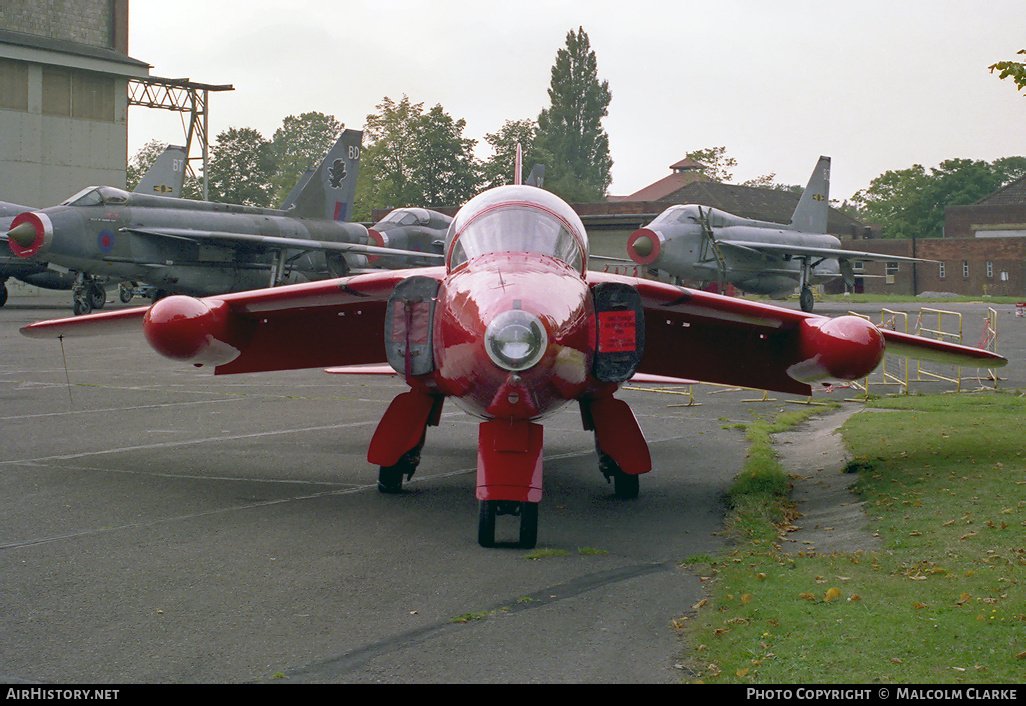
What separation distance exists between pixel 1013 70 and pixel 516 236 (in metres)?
4.68

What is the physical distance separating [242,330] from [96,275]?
2385 centimetres

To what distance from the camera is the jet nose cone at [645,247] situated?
33.6m

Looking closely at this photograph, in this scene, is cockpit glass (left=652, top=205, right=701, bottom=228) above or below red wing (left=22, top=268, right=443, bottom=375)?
above

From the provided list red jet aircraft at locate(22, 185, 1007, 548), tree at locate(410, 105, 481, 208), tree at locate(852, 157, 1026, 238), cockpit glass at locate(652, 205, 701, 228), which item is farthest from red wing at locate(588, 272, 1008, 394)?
tree at locate(852, 157, 1026, 238)

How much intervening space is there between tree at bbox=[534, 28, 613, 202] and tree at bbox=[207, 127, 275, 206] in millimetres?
33169

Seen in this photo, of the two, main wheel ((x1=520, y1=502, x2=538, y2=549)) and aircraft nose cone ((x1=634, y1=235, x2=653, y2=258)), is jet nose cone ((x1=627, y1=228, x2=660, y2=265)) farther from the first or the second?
main wheel ((x1=520, y1=502, x2=538, y2=549))

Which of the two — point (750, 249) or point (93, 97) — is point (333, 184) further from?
point (93, 97)

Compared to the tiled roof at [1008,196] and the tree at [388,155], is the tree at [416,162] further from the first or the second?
the tiled roof at [1008,196]

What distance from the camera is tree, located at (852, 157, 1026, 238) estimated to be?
109 m

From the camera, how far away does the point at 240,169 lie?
98.0 meters

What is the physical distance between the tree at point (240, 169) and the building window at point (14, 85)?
4574 centimetres

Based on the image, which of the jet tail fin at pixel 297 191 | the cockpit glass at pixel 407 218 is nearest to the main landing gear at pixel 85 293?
the jet tail fin at pixel 297 191

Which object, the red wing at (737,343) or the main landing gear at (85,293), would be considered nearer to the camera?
the red wing at (737,343)

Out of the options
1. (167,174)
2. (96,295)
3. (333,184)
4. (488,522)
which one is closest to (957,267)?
(333,184)
